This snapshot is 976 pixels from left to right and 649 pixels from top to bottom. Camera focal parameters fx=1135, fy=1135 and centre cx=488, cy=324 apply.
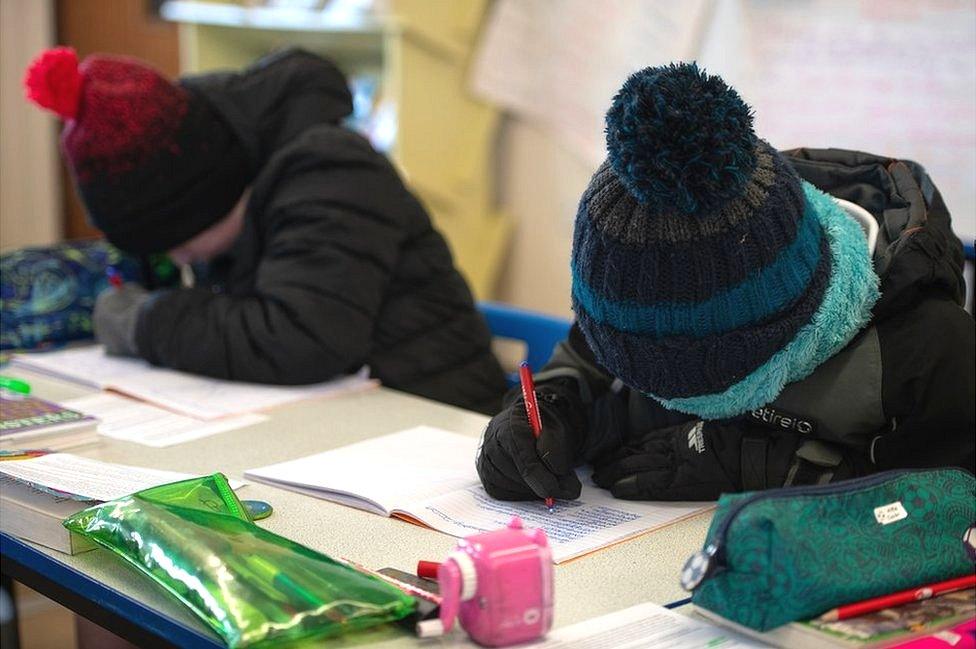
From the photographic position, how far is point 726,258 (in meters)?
0.90

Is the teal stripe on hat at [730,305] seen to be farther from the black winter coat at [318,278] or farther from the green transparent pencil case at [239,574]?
the black winter coat at [318,278]

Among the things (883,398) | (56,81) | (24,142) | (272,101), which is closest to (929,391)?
Answer: (883,398)

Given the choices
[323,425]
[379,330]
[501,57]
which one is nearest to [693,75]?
[323,425]

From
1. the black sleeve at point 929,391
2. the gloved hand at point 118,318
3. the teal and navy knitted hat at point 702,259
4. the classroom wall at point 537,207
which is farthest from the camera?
the classroom wall at point 537,207

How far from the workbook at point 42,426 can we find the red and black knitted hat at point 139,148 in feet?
1.41

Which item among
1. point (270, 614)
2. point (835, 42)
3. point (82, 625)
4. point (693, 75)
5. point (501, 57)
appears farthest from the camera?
point (501, 57)

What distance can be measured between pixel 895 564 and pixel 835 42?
1.59 meters

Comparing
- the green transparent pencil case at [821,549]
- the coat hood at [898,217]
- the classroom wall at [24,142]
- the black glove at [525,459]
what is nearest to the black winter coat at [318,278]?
the black glove at [525,459]

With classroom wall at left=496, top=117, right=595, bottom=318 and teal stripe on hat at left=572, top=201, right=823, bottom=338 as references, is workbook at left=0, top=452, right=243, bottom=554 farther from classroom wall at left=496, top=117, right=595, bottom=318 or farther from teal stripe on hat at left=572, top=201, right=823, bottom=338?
classroom wall at left=496, top=117, right=595, bottom=318

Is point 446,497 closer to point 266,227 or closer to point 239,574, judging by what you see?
point 239,574

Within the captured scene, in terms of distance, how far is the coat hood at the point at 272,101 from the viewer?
1.79m

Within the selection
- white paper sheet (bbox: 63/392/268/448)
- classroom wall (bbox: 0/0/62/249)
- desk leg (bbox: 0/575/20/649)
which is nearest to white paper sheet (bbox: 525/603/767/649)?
white paper sheet (bbox: 63/392/268/448)

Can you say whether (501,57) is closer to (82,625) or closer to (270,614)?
(82,625)

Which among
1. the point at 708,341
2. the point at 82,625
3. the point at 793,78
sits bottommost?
the point at 82,625
